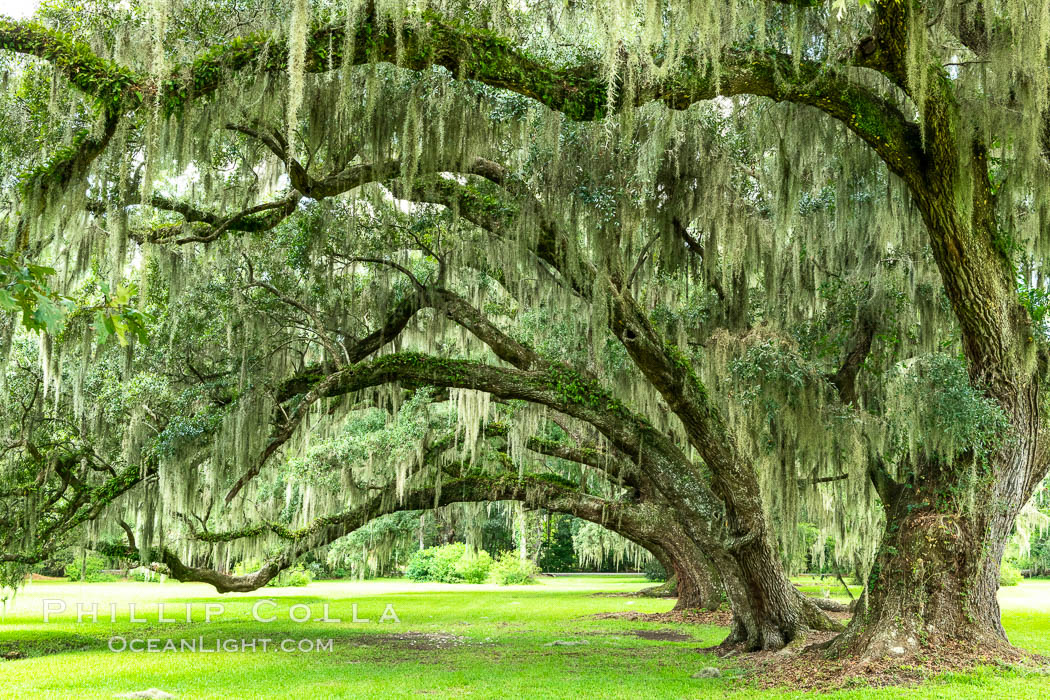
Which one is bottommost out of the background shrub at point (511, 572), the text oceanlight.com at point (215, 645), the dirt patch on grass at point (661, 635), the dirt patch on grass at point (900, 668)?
the background shrub at point (511, 572)

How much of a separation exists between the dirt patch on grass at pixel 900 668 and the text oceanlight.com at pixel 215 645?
5.62 metres

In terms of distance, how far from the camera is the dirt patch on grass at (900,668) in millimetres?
6086

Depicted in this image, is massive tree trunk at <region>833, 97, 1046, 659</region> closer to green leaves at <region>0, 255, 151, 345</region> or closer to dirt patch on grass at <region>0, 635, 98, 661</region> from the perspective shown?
green leaves at <region>0, 255, 151, 345</region>

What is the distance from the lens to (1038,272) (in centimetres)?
713

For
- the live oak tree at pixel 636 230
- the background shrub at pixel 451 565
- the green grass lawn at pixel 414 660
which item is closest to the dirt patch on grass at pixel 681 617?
the green grass lawn at pixel 414 660

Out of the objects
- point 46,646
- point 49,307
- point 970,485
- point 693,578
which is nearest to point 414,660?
point 46,646

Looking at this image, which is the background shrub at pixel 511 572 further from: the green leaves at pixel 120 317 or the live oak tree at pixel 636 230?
the green leaves at pixel 120 317

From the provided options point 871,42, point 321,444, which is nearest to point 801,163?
point 871,42

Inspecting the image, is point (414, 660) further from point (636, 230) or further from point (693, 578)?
point (693, 578)

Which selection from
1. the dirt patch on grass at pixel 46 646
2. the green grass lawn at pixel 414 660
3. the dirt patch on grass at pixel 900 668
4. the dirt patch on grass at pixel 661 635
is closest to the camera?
the dirt patch on grass at pixel 900 668

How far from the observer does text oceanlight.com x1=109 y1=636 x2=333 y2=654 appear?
976 cm

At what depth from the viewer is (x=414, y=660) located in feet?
28.9

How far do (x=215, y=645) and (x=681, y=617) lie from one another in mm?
7129

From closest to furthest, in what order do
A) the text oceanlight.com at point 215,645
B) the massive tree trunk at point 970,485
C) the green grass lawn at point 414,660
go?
the massive tree trunk at point 970,485 → the green grass lawn at point 414,660 → the text oceanlight.com at point 215,645
